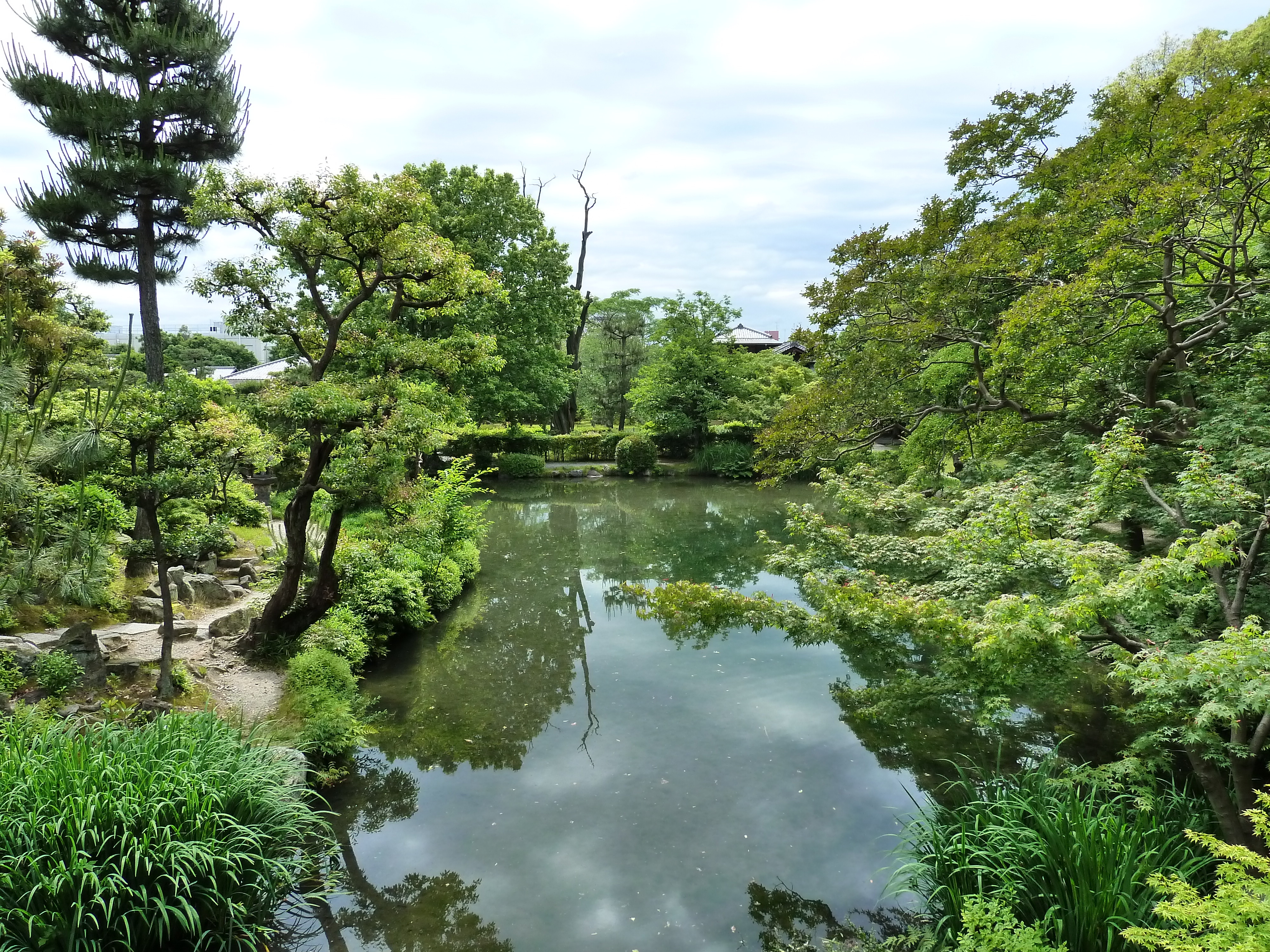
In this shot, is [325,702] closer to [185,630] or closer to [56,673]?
[56,673]

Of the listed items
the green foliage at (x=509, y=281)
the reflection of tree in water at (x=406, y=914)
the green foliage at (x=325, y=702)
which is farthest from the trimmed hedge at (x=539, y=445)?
the reflection of tree in water at (x=406, y=914)

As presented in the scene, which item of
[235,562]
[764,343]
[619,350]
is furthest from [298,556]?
[764,343]

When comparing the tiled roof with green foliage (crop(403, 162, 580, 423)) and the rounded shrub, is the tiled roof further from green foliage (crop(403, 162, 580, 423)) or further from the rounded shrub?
the rounded shrub

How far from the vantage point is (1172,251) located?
5.27 metres

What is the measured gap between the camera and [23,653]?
536 cm

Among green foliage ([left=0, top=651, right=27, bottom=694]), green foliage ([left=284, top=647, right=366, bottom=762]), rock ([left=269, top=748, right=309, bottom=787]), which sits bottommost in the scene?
green foliage ([left=284, top=647, right=366, bottom=762])

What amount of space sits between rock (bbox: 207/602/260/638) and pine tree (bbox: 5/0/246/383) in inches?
147

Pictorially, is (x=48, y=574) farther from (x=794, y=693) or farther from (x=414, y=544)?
(x=794, y=693)

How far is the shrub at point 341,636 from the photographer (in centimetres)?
736

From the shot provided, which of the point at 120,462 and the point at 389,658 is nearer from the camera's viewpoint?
the point at 120,462

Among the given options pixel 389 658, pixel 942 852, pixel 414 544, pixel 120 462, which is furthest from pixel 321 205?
pixel 942 852

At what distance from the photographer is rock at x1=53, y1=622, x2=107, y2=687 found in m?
5.57

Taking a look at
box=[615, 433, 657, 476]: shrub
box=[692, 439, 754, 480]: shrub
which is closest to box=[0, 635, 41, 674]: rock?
box=[615, 433, 657, 476]: shrub

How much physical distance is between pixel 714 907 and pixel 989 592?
9.65ft
